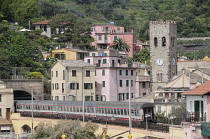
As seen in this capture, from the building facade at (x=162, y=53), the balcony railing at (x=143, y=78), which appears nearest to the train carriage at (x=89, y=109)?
the building facade at (x=162, y=53)

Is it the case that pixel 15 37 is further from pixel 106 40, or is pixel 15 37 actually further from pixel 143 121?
pixel 143 121

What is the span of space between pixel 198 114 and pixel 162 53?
157 feet

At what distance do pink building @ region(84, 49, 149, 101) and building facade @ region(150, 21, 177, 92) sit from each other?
451cm

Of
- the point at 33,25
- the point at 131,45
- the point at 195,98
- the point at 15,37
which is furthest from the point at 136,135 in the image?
the point at 33,25

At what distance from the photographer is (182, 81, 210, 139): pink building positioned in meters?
50.5

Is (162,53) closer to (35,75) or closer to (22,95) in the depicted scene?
(35,75)

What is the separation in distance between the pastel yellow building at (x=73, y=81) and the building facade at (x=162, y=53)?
9755mm

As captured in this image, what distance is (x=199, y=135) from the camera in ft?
166

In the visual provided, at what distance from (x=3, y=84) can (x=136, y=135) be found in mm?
37728

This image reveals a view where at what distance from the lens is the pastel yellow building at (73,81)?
97062mm

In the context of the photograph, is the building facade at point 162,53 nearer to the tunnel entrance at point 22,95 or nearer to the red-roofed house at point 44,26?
the tunnel entrance at point 22,95

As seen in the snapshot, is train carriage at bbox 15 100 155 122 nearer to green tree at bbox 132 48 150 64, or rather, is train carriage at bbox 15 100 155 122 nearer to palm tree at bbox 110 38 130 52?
palm tree at bbox 110 38 130 52

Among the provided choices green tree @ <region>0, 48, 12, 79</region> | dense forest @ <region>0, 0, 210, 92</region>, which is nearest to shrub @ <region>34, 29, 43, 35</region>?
dense forest @ <region>0, 0, 210, 92</region>

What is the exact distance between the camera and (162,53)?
101m
